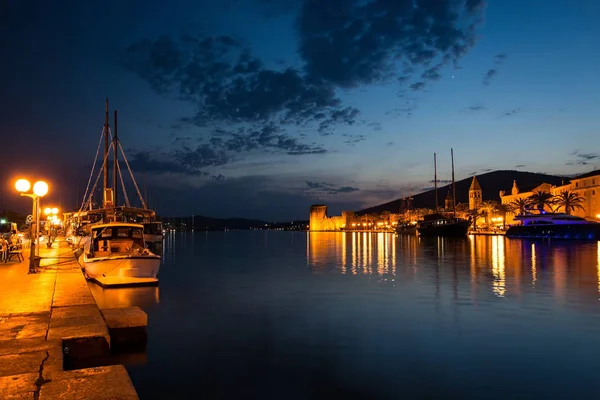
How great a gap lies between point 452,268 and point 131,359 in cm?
2933

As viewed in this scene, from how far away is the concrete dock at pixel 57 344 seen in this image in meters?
6.21

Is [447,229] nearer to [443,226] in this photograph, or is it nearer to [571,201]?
[443,226]

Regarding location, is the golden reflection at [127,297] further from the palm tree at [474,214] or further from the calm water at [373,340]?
the palm tree at [474,214]

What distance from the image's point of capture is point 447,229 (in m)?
118

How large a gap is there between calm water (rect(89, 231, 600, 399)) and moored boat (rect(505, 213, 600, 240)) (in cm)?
7693

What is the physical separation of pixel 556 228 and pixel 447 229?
2563 centimetres

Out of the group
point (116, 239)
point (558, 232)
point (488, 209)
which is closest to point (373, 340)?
point (116, 239)

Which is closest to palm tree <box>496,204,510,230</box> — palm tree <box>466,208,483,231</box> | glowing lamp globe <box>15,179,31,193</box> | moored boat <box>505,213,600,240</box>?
palm tree <box>466,208,483,231</box>

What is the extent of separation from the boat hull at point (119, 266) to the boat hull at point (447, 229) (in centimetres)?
10023

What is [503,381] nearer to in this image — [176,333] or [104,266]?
[176,333]

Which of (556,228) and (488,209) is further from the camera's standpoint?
(488,209)

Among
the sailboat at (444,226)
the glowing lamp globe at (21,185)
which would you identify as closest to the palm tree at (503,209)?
the sailboat at (444,226)

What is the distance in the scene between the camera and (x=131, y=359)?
1159cm

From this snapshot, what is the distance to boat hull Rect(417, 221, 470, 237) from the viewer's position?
375 ft
